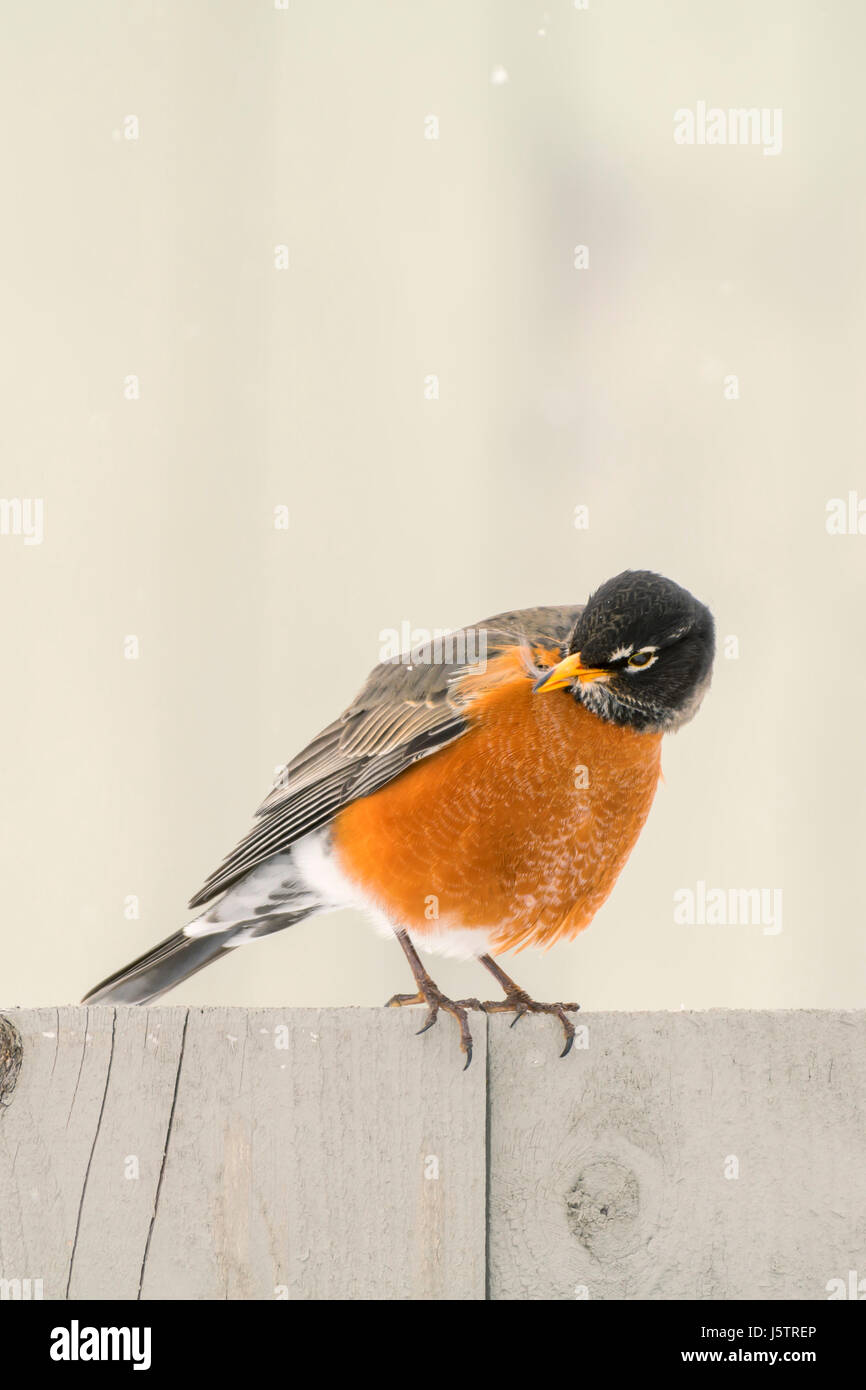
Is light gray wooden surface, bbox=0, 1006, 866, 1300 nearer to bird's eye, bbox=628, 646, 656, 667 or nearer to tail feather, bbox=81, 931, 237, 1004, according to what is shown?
tail feather, bbox=81, 931, 237, 1004

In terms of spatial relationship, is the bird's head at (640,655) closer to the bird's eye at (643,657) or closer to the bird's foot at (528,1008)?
the bird's eye at (643,657)

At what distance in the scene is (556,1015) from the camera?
2178 millimetres

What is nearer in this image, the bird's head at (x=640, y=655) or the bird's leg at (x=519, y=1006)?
the bird's leg at (x=519, y=1006)

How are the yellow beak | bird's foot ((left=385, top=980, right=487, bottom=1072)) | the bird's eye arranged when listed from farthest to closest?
the bird's eye < the yellow beak < bird's foot ((left=385, top=980, right=487, bottom=1072))

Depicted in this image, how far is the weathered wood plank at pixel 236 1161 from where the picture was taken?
6.37ft

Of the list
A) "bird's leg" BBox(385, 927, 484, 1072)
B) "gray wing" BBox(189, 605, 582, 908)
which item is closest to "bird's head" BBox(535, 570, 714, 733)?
"gray wing" BBox(189, 605, 582, 908)

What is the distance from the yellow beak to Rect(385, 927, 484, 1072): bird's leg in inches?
23.9

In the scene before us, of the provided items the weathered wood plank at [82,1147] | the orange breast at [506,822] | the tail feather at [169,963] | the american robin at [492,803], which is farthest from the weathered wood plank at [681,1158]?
the tail feather at [169,963]

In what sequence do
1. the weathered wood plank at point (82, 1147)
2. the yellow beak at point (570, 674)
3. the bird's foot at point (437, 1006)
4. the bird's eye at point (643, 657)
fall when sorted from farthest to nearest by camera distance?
the bird's eye at point (643, 657) < the yellow beak at point (570, 674) < the bird's foot at point (437, 1006) < the weathered wood plank at point (82, 1147)

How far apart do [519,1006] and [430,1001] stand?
0.33 m

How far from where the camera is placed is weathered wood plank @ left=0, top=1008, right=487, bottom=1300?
194 centimetres
